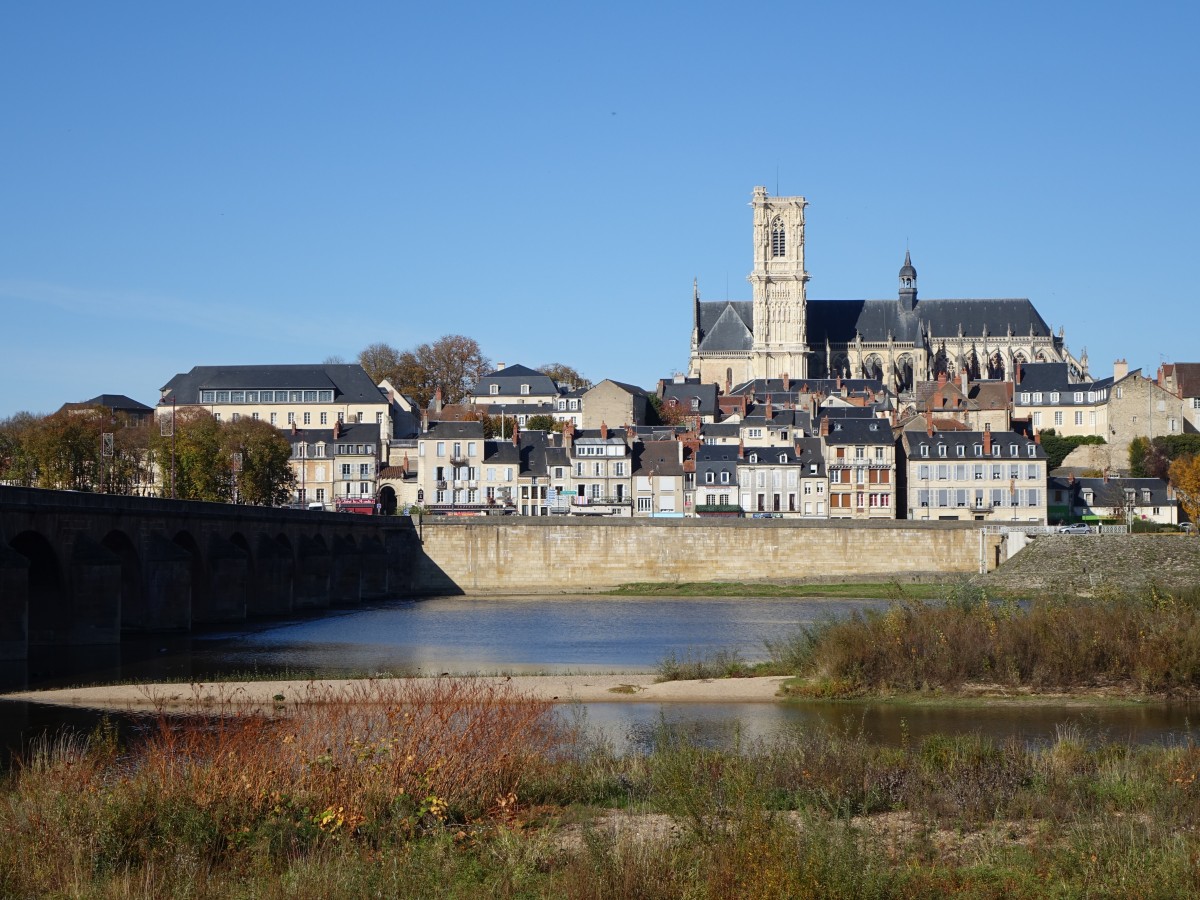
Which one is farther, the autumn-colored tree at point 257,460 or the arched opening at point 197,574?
the autumn-colored tree at point 257,460

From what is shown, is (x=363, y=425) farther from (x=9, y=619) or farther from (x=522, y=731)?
(x=522, y=731)

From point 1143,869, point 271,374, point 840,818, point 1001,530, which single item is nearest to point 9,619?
point 840,818

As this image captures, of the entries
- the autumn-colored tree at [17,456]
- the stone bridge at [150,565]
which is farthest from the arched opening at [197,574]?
the autumn-colored tree at [17,456]

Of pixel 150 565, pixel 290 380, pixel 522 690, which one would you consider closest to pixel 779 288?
pixel 290 380

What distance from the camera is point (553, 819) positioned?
1421 cm

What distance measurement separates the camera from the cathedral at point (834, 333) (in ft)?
443

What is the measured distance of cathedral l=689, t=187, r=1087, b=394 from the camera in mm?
134875

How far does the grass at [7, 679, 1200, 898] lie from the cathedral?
384 ft

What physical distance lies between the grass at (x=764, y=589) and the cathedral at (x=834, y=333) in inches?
2692

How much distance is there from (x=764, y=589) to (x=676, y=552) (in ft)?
17.0

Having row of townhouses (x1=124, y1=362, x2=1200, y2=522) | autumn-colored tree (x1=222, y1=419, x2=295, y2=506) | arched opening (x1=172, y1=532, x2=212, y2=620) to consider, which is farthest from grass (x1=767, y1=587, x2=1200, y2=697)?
autumn-colored tree (x1=222, y1=419, x2=295, y2=506)

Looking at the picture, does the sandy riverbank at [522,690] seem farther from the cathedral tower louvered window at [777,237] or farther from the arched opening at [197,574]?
the cathedral tower louvered window at [777,237]

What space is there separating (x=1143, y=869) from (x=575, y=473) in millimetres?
68468

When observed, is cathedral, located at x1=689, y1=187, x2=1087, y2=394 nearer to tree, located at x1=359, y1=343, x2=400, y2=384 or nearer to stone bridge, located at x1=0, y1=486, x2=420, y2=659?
tree, located at x1=359, y1=343, x2=400, y2=384
